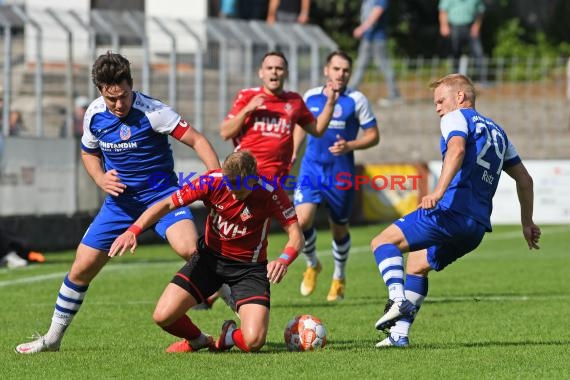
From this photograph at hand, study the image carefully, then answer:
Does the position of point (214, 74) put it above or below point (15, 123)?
above

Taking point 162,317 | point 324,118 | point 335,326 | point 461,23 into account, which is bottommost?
point 335,326

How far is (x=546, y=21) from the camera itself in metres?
35.2

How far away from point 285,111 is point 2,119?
299 inches

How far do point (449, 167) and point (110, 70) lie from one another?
Result: 2487 mm

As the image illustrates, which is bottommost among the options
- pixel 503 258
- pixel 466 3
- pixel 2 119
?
pixel 503 258

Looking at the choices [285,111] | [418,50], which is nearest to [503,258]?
[285,111]

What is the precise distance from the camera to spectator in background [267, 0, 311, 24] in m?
27.6

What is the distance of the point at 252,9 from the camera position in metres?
29.3

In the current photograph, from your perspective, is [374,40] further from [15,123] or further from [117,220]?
[117,220]

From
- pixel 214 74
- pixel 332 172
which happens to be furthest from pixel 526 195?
pixel 214 74

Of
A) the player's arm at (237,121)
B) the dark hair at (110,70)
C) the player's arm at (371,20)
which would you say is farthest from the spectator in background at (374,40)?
the dark hair at (110,70)

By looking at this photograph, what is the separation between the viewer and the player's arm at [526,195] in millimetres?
10000

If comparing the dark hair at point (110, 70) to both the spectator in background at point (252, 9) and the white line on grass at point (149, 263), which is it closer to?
the white line on grass at point (149, 263)

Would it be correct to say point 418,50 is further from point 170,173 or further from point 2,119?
point 170,173
